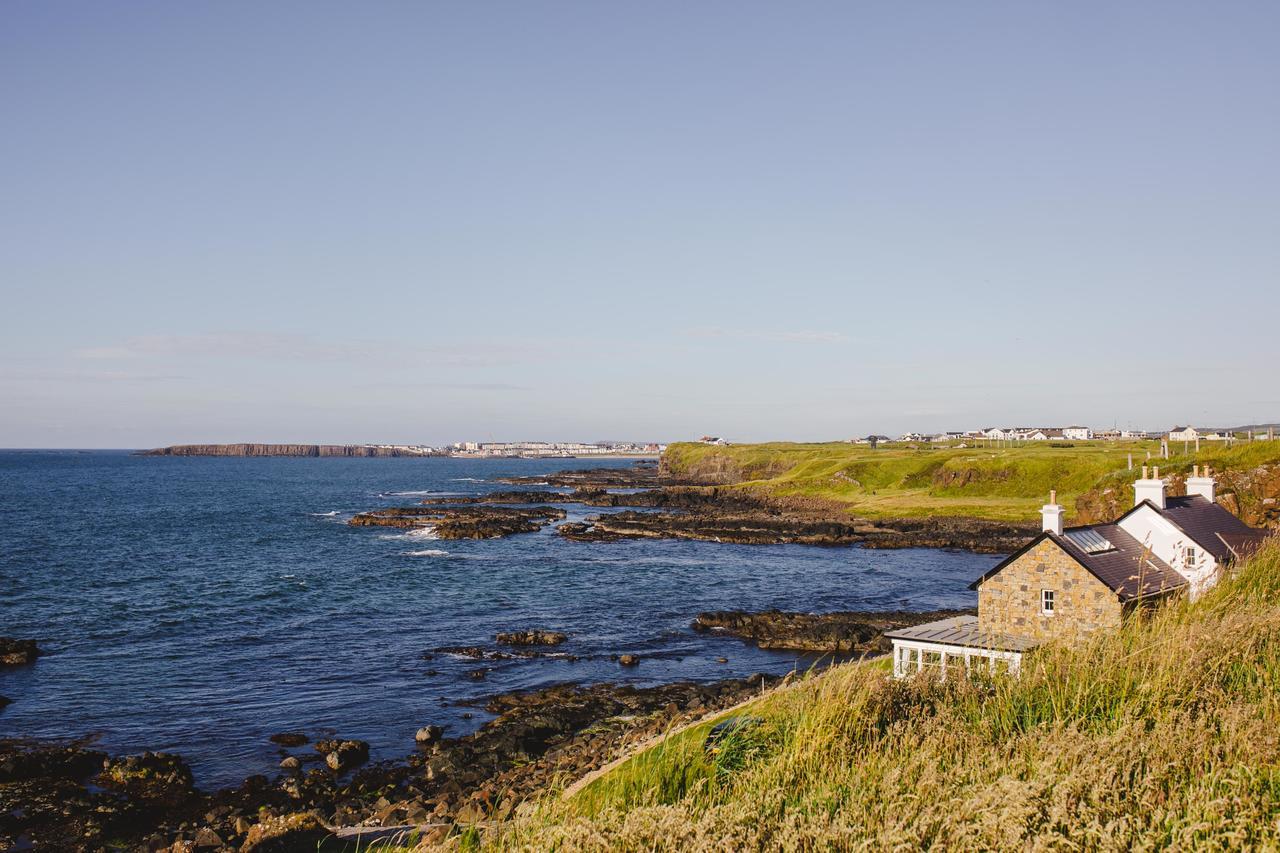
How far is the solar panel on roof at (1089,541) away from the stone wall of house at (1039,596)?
96cm

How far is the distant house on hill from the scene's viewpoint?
2727 cm

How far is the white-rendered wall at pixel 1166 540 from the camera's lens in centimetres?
3123

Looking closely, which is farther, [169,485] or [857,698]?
[169,485]

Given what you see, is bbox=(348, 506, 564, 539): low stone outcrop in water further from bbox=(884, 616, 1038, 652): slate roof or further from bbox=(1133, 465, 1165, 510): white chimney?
bbox=(1133, 465, 1165, 510): white chimney

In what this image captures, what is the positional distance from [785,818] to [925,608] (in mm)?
49041

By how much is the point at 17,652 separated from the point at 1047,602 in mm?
45030

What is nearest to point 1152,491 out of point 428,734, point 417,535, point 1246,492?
point 428,734

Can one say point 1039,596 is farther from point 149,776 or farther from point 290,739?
point 149,776

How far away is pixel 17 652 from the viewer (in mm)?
40812

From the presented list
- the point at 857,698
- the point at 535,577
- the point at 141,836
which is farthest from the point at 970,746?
the point at 535,577

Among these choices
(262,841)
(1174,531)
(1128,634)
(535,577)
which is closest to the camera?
(1128,634)

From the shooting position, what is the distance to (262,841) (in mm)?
20703

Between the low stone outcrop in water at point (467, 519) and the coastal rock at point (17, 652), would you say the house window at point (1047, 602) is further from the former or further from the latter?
the low stone outcrop in water at point (467, 519)

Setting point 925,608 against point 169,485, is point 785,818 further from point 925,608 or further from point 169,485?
point 169,485
